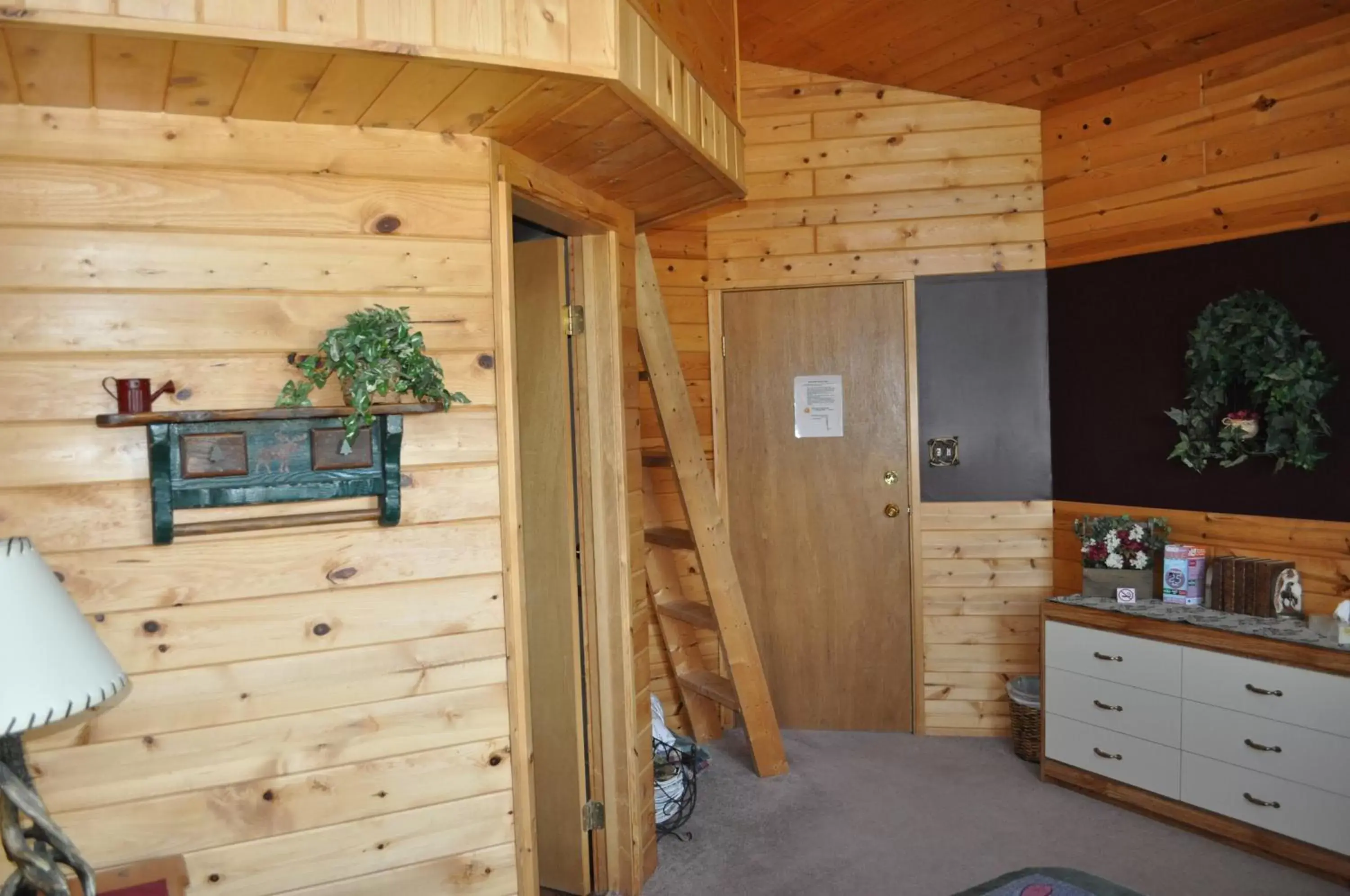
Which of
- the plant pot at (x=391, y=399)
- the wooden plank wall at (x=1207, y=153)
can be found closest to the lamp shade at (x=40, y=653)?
the plant pot at (x=391, y=399)

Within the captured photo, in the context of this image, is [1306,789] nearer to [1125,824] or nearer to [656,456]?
[1125,824]

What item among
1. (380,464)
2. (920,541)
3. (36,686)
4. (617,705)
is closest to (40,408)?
(380,464)

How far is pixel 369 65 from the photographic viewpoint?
1.89m

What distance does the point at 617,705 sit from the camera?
10.5ft

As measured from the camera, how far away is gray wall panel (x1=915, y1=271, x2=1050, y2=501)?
14.4 feet

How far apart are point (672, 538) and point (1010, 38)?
2289mm

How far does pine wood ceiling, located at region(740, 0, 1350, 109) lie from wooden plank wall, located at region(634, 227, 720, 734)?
0.92 m

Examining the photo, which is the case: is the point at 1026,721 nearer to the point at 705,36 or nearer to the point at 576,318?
the point at 576,318

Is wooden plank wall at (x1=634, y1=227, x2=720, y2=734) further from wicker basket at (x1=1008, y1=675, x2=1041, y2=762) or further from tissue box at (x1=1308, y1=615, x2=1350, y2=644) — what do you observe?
tissue box at (x1=1308, y1=615, x2=1350, y2=644)

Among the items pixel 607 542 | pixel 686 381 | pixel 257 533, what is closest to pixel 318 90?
pixel 257 533

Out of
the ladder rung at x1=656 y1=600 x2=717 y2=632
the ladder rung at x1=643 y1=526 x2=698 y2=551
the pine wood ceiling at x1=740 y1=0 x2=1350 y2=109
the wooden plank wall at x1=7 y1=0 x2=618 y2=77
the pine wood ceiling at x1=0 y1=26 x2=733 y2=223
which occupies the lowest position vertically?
the ladder rung at x1=656 y1=600 x2=717 y2=632

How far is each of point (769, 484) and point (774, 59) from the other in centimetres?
190

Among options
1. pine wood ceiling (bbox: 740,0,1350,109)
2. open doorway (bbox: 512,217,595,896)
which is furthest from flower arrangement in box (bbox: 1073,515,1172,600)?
open doorway (bbox: 512,217,595,896)

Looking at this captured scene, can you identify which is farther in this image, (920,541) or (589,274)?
(920,541)
